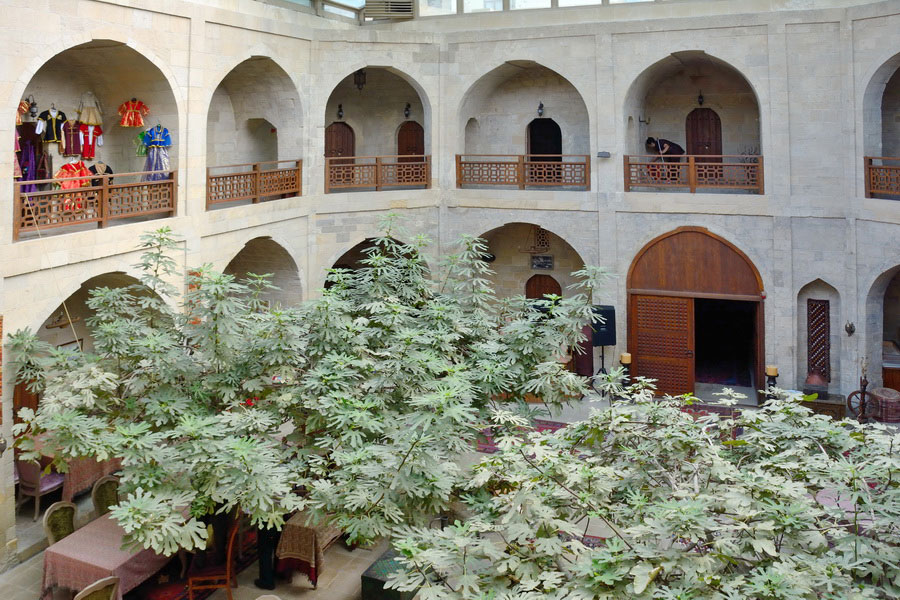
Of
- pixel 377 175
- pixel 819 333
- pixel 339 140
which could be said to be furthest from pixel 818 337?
pixel 339 140

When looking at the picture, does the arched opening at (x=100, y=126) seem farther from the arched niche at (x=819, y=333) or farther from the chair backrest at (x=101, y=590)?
the arched niche at (x=819, y=333)

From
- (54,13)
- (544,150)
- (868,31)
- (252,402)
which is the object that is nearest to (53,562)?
(252,402)

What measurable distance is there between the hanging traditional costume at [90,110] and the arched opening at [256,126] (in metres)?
1.97

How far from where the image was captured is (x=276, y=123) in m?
15.3

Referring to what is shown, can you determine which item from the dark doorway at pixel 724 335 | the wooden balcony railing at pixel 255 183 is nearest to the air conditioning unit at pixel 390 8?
the wooden balcony railing at pixel 255 183

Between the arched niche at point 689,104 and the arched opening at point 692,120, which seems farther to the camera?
the arched niche at point 689,104

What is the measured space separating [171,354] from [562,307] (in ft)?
13.6

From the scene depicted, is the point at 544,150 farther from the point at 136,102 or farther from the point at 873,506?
the point at 873,506

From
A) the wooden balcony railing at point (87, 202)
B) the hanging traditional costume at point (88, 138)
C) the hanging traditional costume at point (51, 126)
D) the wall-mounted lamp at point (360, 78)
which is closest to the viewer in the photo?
the wooden balcony railing at point (87, 202)

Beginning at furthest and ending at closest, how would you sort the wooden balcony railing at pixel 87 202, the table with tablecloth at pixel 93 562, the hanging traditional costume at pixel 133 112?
the hanging traditional costume at pixel 133 112, the wooden balcony railing at pixel 87 202, the table with tablecloth at pixel 93 562

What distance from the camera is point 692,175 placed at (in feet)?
49.5

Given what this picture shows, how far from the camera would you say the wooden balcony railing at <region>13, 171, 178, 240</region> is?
394 inches

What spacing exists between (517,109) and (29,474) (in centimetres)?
1154

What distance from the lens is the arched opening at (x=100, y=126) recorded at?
38.8 ft
